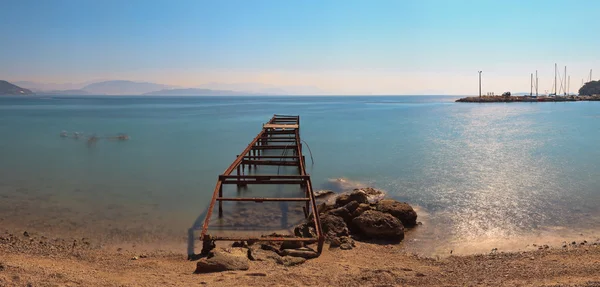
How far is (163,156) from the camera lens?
2225 centimetres

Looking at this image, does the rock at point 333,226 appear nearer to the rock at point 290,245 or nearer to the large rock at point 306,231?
the large rock at point 306,231

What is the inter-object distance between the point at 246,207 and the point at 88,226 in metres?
4.08

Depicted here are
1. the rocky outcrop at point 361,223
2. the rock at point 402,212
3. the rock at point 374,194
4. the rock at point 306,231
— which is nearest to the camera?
the rock at point 306,231

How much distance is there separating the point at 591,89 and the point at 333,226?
150 meters

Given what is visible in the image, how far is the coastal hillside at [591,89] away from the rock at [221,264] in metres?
149

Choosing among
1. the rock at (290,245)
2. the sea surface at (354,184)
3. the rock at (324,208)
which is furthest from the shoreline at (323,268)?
the rock at (324,208)

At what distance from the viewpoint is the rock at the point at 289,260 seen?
724cm

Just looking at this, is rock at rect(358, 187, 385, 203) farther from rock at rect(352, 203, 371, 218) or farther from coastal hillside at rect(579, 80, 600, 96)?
coastal hillside at rect(579, 80, 600, 96)

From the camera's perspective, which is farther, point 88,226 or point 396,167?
point 396,167

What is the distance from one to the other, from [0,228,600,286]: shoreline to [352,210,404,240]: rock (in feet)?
1.23

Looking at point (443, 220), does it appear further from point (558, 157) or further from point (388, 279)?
point (558, 157)

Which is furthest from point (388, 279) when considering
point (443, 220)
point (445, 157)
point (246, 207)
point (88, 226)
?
point (445, 157)

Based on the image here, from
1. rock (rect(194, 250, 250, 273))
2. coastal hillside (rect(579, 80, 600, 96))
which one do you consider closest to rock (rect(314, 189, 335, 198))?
rock (rect(194, 250, 250, 273))

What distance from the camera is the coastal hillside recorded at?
125562mm
